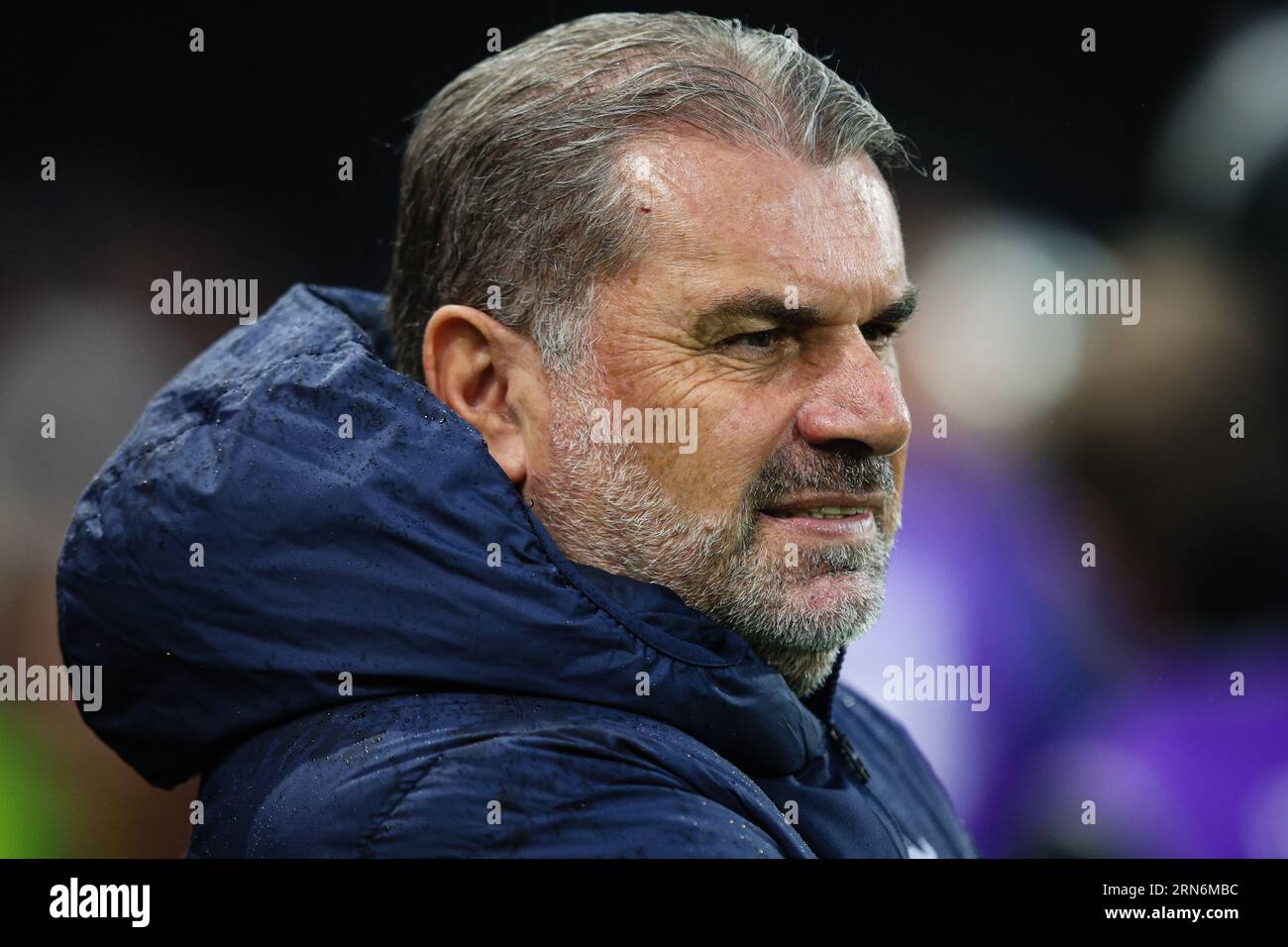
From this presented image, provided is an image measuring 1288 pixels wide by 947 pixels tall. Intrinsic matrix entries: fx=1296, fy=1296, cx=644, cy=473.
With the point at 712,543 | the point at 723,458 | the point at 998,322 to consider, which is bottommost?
the point at 712,543

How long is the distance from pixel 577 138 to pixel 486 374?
0.32 meters

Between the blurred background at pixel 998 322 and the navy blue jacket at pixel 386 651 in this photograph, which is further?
the blurred background at pixel 998 322

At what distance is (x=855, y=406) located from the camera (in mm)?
1556

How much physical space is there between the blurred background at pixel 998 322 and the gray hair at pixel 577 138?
5.22ft

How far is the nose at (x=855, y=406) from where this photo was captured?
1.55 meters

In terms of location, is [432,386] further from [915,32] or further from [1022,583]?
[1022,583]

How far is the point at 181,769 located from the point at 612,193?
88 cm

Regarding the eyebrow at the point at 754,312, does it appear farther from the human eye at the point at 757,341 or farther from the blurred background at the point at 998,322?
the blurred background at the point at 998,322

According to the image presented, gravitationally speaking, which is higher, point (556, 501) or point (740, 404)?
point (740, 404)

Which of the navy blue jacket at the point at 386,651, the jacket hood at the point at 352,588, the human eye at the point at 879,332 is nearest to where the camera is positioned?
the navy blue jacket at the point at 386,651
